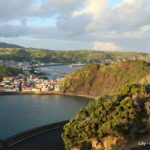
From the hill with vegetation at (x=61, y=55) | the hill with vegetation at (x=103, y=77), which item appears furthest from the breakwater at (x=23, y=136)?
the hill with vegetation at (x=61, y=55)

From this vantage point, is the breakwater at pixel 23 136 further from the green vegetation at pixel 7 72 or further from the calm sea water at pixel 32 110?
the green vegetation at pixel 7 72

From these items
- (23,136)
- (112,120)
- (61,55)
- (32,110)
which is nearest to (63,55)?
(61,55)

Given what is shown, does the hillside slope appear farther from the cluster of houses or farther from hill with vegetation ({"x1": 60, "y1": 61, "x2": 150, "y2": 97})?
hill with vegetation ({"x1": 60, "y1": 61, "x2": 150, "y2": 97})

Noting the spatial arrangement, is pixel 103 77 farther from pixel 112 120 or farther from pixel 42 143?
pixel 112 120

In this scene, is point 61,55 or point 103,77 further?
point 61,55

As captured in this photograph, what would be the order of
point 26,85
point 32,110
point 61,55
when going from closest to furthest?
point 32,110, point 26,85, point 61,55

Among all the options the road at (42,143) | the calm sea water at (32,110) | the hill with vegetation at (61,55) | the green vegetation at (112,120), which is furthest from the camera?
the hill with vegetation at (61,55)
